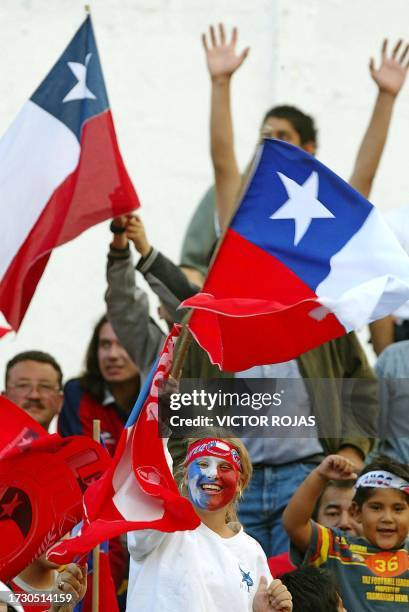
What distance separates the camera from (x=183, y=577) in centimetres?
552

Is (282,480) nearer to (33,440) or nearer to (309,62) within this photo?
(33,440)

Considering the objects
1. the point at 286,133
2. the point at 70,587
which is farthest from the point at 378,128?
the point at 70,587

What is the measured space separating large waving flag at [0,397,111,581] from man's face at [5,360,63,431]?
1313 mm

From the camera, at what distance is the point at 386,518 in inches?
254

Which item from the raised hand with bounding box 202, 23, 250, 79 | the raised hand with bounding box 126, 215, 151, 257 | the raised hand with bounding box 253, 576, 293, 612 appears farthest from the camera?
the raised hand with bounding box 202, 23, 250, 79

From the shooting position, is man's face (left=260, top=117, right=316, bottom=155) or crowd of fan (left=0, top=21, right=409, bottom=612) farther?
man's face (left=260, top=117, right=316, bottom=155)

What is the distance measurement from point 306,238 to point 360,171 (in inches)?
62.4

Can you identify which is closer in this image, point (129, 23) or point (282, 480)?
point (282, 480)

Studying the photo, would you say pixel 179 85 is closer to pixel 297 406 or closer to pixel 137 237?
pixel 137 237

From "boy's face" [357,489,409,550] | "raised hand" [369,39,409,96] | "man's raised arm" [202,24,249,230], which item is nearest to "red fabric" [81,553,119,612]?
"boy's face" [357,489,409,550]

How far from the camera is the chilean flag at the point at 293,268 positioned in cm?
582

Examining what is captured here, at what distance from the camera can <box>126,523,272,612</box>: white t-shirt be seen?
5.50 metres

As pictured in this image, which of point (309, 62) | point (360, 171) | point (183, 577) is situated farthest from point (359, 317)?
point (309, 62)

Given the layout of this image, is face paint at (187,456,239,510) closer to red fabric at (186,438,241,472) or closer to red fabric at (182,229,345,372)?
red fabric at (186,438,241,472)
